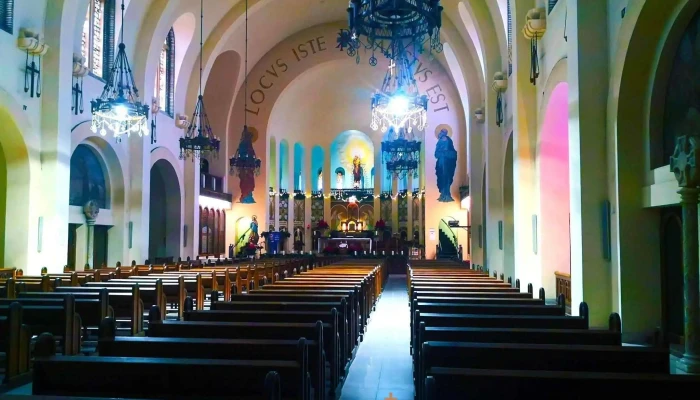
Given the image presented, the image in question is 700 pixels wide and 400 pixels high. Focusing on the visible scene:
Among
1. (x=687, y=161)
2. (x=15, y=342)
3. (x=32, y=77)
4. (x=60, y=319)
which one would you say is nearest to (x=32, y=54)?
(x=32, y=77)

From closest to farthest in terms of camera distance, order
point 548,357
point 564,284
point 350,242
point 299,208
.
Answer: point 548,357 → point 564,284 → point 350,242 → point 299,208

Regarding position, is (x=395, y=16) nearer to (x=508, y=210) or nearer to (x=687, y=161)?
(x=687, y=161)

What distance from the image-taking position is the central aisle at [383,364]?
16.9 ft

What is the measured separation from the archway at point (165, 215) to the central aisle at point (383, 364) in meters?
10.2

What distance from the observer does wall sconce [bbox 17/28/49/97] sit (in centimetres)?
1102

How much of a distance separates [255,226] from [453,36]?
10.6m

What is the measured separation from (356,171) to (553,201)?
16970mm

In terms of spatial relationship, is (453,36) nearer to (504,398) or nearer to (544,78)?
(544,78)

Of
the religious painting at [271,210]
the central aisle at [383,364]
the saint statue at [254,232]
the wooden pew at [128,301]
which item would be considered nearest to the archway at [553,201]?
the central aisle at [383,364]

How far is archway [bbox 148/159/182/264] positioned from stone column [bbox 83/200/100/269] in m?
3.90

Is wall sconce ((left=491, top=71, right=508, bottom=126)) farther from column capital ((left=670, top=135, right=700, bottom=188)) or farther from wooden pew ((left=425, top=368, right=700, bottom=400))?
wooden pew ((left=425, top=368, right=700, bottom=400))

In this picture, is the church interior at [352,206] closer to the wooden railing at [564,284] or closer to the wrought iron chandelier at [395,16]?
the wrought iron chandelier at [395,16]

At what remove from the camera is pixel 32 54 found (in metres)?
11.3

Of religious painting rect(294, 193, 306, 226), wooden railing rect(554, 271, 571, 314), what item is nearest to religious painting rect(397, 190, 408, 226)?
religious painting rect(294, 193, 306, 226)
